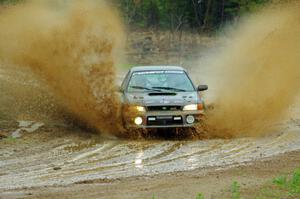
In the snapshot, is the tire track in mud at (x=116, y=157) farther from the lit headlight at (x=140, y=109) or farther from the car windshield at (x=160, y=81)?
the car windshield at (x=160, y=81)

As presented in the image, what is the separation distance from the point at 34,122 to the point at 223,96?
203 inches

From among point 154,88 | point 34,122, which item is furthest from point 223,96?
point 34,122

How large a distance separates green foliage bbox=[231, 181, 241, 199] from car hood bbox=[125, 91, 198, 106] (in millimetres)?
6476

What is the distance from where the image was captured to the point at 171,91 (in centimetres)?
1766

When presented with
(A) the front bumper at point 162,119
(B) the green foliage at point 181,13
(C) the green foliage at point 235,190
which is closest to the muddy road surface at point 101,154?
(A) the front bumper at point 162,119

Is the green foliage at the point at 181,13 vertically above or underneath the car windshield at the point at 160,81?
underneath

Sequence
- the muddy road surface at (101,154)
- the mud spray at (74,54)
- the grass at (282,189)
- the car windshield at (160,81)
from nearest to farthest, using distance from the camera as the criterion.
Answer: the grass at (282,189) → the muddy road surface at (101,154) → the car windshield at (160,81) → the mud spray at (74,54)

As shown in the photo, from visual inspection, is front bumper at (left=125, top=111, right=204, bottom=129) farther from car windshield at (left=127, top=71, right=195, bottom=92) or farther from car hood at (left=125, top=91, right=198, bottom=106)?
car windshield at (left=127, top=71, right=195, bottom=92)

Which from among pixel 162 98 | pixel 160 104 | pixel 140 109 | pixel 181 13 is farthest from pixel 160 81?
pixel 181 13

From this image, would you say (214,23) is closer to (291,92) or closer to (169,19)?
(169,19)

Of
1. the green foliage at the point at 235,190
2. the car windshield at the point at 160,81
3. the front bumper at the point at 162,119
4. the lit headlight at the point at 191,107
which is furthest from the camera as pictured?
the car windshield at the point at 160,81

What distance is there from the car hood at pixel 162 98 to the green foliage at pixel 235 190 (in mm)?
6476

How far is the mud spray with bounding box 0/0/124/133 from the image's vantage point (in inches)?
734

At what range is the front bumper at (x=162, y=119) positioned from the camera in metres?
16.7
